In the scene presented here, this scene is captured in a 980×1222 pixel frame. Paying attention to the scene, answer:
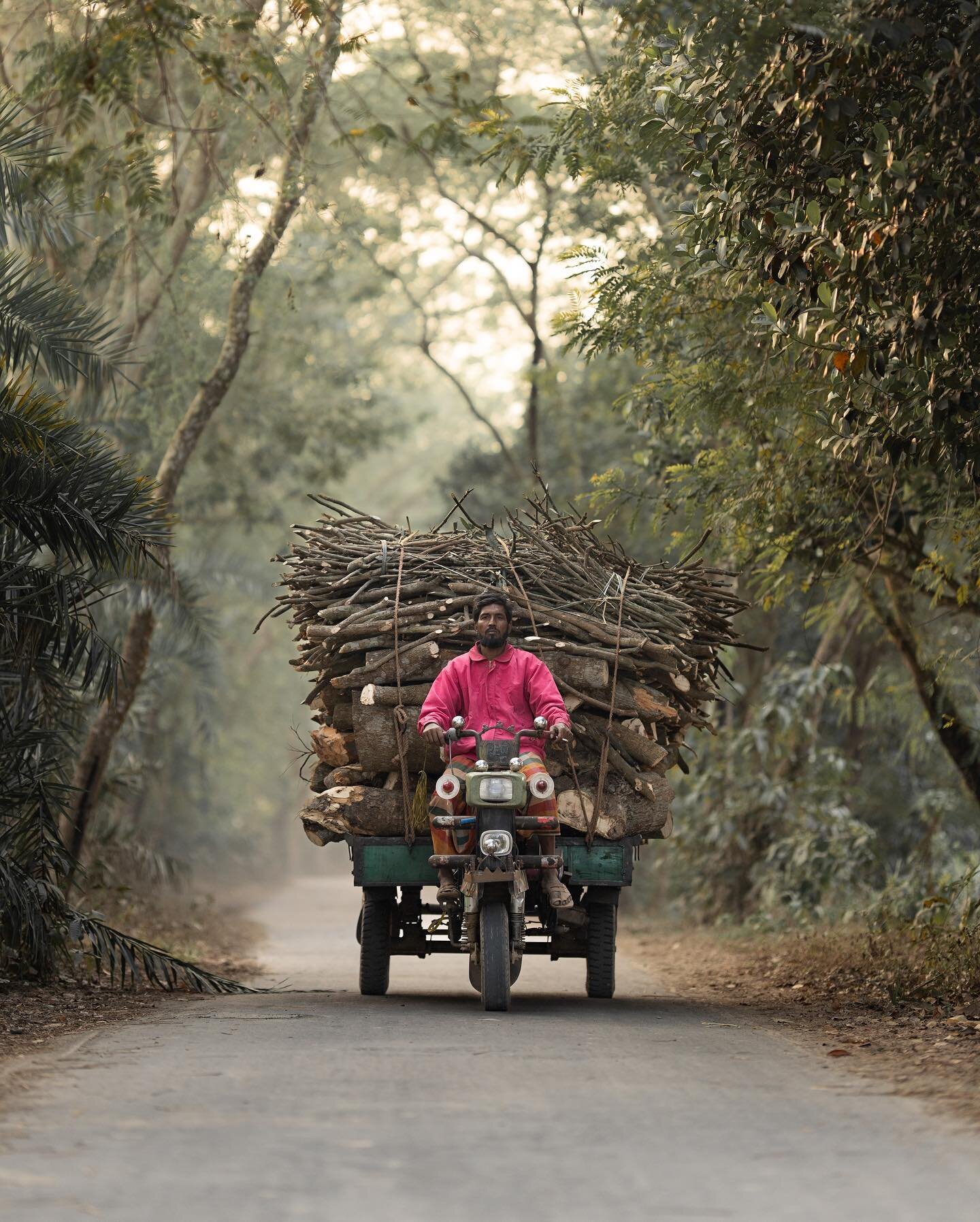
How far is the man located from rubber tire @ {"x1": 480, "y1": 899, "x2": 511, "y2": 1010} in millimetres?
375

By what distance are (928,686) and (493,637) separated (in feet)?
24.8

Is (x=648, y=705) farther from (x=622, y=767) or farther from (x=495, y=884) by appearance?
(x=495, y=884)

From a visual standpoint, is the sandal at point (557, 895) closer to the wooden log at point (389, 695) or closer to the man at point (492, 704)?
the man at point (492, 704)

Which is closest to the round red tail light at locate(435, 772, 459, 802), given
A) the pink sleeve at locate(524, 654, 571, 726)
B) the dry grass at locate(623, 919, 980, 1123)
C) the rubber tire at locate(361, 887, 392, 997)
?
the pink sleeve at locate(524, 654, 571, 726)

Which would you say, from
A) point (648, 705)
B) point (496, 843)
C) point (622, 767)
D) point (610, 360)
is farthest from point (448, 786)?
point (610, 360)

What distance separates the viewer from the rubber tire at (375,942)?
34.9 ft

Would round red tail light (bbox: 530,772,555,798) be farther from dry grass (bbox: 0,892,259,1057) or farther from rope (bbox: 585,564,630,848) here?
dry grass (bbox: 0,892,259,1057)

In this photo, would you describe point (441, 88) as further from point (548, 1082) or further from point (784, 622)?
point (548, 1082)

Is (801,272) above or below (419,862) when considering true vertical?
above

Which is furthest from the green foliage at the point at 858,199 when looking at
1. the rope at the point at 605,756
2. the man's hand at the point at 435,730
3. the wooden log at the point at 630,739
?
the man's hand at the point at 435,730

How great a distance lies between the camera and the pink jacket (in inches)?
377

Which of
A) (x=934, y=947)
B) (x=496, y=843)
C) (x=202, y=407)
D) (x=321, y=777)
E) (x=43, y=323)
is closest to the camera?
(x=496, y=843)

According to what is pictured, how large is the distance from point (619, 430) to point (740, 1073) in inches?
813

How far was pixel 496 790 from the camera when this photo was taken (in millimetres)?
9008
